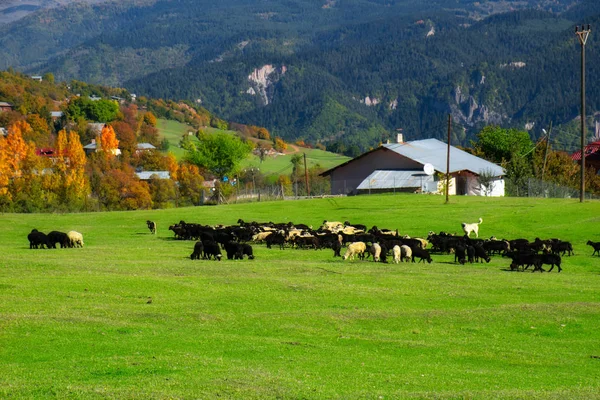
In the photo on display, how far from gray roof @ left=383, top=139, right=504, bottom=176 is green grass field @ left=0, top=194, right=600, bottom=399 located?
56.7m

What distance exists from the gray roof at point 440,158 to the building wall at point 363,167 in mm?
791

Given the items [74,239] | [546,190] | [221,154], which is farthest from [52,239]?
[221,154]

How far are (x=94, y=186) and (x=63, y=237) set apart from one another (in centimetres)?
10904

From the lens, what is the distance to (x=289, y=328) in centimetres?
2230

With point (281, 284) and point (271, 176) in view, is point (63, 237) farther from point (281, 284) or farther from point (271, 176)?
point (271, 176)

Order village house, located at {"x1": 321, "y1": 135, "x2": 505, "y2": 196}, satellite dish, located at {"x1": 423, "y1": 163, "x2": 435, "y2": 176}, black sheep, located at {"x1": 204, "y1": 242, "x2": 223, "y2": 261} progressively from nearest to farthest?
black sheep, located at {"x1": 204, "y1": 242, "x2": 223, "y2": 261}, satellite dish, located at {"x1": 423, "y1": 163, "x2": 435, "y2": 176}, village house, located at {"x1": 321, "y1": 135, "x2": 505, "y2": 196}

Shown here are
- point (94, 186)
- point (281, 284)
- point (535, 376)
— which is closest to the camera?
point (535, 376)

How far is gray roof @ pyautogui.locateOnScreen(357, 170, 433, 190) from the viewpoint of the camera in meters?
93.8

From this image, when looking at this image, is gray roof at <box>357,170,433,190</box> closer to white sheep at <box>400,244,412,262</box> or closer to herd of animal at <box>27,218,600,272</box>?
herd of animal at <box>27,218,600,272</box>

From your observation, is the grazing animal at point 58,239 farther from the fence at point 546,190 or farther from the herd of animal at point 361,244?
the fence at point 546,190

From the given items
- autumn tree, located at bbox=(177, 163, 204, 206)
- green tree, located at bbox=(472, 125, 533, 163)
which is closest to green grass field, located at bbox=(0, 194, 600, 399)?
green tree, located at bbox=(472, 125, 533, 163)

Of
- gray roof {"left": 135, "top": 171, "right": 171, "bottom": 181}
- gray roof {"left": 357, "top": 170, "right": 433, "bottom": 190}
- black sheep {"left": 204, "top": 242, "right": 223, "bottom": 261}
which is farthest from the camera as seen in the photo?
gray roof {"left": 135, "top": 171, "right": 171, "bottom": 181}

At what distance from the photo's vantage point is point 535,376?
1816 cm

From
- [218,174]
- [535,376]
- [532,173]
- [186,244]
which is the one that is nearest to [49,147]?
[218,174]
